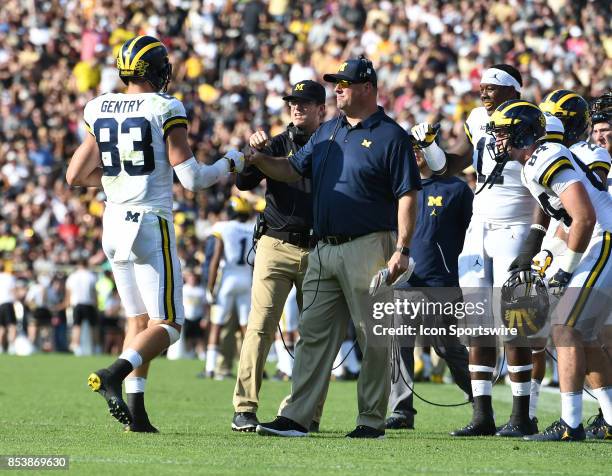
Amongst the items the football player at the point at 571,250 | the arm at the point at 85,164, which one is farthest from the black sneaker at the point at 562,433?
the arm at the point at 85,164

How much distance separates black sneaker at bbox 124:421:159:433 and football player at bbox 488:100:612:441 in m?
2.38

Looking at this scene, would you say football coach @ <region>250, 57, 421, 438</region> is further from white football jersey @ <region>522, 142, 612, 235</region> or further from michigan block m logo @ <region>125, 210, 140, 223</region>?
michigan block m logo @ <region>125, 210, 140, 223</region>

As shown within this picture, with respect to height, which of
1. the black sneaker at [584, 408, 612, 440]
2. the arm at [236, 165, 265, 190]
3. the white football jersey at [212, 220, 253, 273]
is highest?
the arm at [236, 165, 265, 190]

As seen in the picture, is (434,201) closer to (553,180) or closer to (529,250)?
(529,250)

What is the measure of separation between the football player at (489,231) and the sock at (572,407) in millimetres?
582

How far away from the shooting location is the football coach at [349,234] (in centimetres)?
777

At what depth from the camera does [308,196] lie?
876 centimetres

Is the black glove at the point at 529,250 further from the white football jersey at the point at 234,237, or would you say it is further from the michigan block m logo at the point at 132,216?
the white football jersey at the point at 234,237

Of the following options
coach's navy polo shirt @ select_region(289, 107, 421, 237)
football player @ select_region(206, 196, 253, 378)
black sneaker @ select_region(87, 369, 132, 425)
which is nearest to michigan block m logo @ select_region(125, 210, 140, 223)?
black sneaker @ select_region(87, 369, 132, 425)

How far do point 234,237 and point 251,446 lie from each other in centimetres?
827

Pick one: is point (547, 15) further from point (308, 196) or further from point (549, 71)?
point (308, 196)

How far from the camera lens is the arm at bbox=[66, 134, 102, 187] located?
8.03 m

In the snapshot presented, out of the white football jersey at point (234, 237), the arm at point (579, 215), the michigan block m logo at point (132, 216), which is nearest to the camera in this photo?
the arm at point (579, 215)

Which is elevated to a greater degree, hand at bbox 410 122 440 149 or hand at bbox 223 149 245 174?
hand at bbox 410 122 440 149
